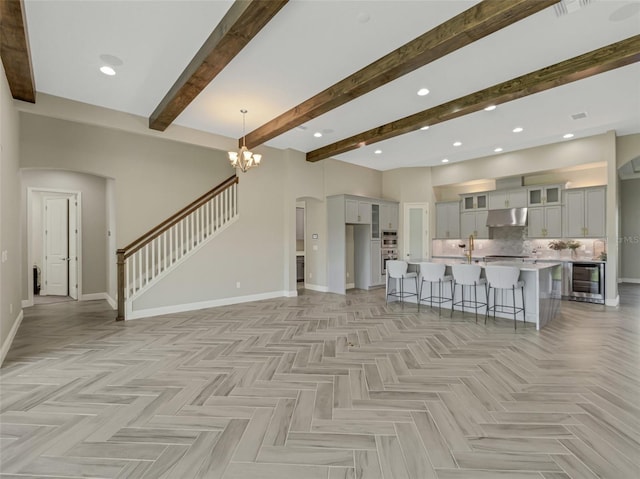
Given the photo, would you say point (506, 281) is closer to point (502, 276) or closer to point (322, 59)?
point (502, 276)

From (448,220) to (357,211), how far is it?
2843mm

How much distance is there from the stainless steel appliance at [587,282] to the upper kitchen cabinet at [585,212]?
0.69 metres

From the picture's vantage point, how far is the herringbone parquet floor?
186 cm

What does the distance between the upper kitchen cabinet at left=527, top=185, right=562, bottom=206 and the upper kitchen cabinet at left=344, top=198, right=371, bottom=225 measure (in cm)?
389

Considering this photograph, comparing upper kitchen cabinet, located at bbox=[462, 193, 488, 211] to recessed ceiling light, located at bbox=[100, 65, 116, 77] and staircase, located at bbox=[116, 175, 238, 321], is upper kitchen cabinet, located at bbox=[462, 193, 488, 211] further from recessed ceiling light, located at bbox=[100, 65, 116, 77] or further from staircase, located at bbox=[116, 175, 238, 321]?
recessed ceiling light, located at bbox=[100, 65, 116, 77]

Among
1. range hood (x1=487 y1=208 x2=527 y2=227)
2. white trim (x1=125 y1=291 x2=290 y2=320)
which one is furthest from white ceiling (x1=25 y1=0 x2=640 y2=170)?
white trim (x1=125 y1=291 x2=290 y2=320)

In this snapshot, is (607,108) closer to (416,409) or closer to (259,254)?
(416,409)

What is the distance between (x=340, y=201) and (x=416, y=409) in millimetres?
5845

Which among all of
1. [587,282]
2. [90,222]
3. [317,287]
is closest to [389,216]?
[317,287]

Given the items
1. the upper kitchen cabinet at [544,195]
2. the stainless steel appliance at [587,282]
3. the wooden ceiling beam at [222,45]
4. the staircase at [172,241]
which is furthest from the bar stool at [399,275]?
the wooden ceiling beam at [222,45]

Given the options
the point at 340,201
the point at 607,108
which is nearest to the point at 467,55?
the point at 607,108

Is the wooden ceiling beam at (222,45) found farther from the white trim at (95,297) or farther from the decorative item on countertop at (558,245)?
the decorative item on countertop at (558,245)

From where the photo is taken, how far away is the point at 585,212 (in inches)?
264

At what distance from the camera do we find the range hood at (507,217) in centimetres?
753
